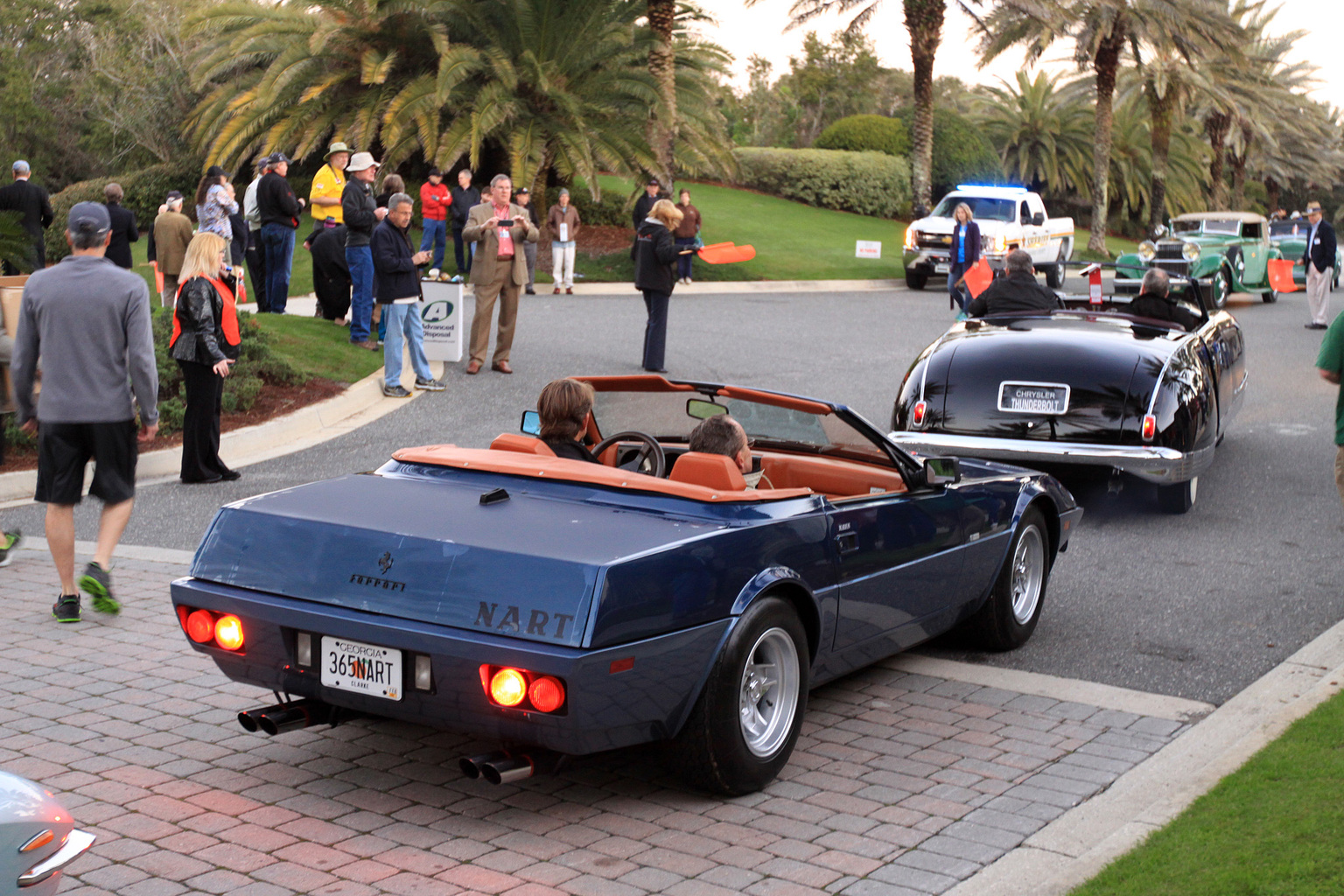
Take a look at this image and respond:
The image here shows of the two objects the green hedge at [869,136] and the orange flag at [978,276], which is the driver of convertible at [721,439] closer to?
the orange flag at [978,276]

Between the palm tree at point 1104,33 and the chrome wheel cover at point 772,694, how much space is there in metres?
34.0

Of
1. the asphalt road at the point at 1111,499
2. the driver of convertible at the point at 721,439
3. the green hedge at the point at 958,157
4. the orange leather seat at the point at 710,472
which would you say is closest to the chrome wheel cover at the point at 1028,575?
the asphalt road at the point at 1111,499

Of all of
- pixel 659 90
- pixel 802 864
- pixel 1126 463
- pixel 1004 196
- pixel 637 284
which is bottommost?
pixel 802 864

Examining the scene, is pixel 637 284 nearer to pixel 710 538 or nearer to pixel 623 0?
pixel 710 538

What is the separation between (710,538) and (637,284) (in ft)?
35.2

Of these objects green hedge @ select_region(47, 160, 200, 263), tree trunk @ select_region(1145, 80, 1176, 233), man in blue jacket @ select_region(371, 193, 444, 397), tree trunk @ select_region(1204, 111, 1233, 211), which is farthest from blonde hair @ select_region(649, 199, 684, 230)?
tree trunk @ select_region(1204, 111, 1233, 211)

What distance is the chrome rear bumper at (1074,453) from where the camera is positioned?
346 inches

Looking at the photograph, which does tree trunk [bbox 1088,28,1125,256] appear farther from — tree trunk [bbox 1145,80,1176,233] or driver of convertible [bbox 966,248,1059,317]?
driver of convertible [bbox 966,248,1059,317]

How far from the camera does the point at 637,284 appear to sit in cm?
1488

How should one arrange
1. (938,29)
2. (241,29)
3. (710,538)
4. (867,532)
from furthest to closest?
(938,29), (241,29), (867,532), (710,538)

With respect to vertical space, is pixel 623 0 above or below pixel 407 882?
above

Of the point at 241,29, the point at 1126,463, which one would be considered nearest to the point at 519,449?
the point at 1126,463

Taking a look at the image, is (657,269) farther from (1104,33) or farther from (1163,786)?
(1104,33)

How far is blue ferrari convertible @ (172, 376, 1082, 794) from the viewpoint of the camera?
399 cm
